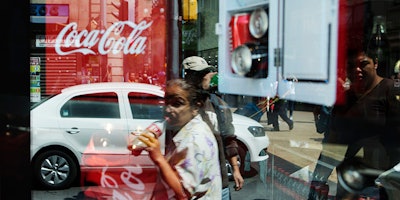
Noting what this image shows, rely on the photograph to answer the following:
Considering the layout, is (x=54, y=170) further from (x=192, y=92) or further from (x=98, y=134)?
(x=192, y=92)

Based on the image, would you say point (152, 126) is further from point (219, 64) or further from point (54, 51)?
point (54, 51)

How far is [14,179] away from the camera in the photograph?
5.62ft

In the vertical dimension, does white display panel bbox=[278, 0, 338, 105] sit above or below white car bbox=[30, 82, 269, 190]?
above

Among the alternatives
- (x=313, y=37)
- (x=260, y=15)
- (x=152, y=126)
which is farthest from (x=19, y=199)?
(x=313, y=37)

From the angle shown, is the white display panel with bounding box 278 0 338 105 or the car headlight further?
the car headlight

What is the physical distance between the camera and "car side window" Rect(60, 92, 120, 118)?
181cm

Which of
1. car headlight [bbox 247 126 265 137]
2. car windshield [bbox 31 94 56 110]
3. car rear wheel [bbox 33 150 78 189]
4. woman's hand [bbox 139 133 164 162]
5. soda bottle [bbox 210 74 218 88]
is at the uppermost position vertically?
soda bottle [bbox 210 74 218 88]

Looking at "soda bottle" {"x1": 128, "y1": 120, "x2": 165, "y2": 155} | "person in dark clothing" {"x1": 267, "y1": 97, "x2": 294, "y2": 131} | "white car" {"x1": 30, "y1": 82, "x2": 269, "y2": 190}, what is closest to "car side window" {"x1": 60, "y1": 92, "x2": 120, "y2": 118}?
"white car" {"x1": 30, "y1": 82, "x2": 269, "y2": 190}

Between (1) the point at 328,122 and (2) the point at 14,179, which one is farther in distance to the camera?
(1) the point at 328,122

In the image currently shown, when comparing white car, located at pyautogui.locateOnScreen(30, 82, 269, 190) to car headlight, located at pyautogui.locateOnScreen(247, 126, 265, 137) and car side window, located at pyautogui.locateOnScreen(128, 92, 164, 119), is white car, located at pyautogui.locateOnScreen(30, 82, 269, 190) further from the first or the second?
car headlight, located at pyautogui.locateOnScreen(247, 126, 265, 137)

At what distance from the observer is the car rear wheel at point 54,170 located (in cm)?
177

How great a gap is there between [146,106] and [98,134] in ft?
0.75

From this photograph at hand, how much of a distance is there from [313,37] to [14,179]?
131cm

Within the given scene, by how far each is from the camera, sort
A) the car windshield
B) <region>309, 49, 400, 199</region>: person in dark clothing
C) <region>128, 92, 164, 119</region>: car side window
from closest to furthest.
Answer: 1. the car windshield
2. <region>128, 92, 164, 119</region>: car side window
3. <region>309, 49, 400, 199</region>: person in dark clothing
